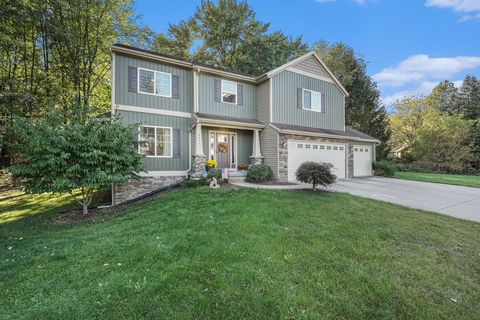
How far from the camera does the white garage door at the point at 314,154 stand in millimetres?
11914

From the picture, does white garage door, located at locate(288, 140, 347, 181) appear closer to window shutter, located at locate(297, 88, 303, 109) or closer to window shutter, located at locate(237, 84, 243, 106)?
window shutter, located at locate(297, 88, 303, 109)

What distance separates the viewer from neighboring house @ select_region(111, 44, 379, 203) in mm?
10094

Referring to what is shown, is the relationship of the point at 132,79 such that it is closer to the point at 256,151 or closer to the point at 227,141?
the point at 227,141

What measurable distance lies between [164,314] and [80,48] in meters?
16.4

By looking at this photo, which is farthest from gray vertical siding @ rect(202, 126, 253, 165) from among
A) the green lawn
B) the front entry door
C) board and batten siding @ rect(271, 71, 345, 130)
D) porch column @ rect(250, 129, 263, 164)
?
the green lawn

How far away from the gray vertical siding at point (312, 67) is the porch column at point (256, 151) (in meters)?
4.61

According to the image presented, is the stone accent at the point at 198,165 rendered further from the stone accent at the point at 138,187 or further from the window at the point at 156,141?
the window at the point at 156,141

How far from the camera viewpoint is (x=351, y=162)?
14.5 meters

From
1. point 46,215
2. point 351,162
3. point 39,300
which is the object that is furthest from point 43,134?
point 351,162

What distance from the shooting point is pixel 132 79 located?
9969 millimetres

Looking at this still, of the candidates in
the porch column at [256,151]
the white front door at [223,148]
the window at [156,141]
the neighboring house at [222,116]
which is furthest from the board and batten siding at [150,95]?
the porch column at [256,151]

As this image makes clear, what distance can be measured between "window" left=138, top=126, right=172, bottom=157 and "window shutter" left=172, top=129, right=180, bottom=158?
5.4 inches

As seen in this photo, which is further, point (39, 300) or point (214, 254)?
point (214, 254)

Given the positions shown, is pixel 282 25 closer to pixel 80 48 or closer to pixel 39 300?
pixel 80 48
